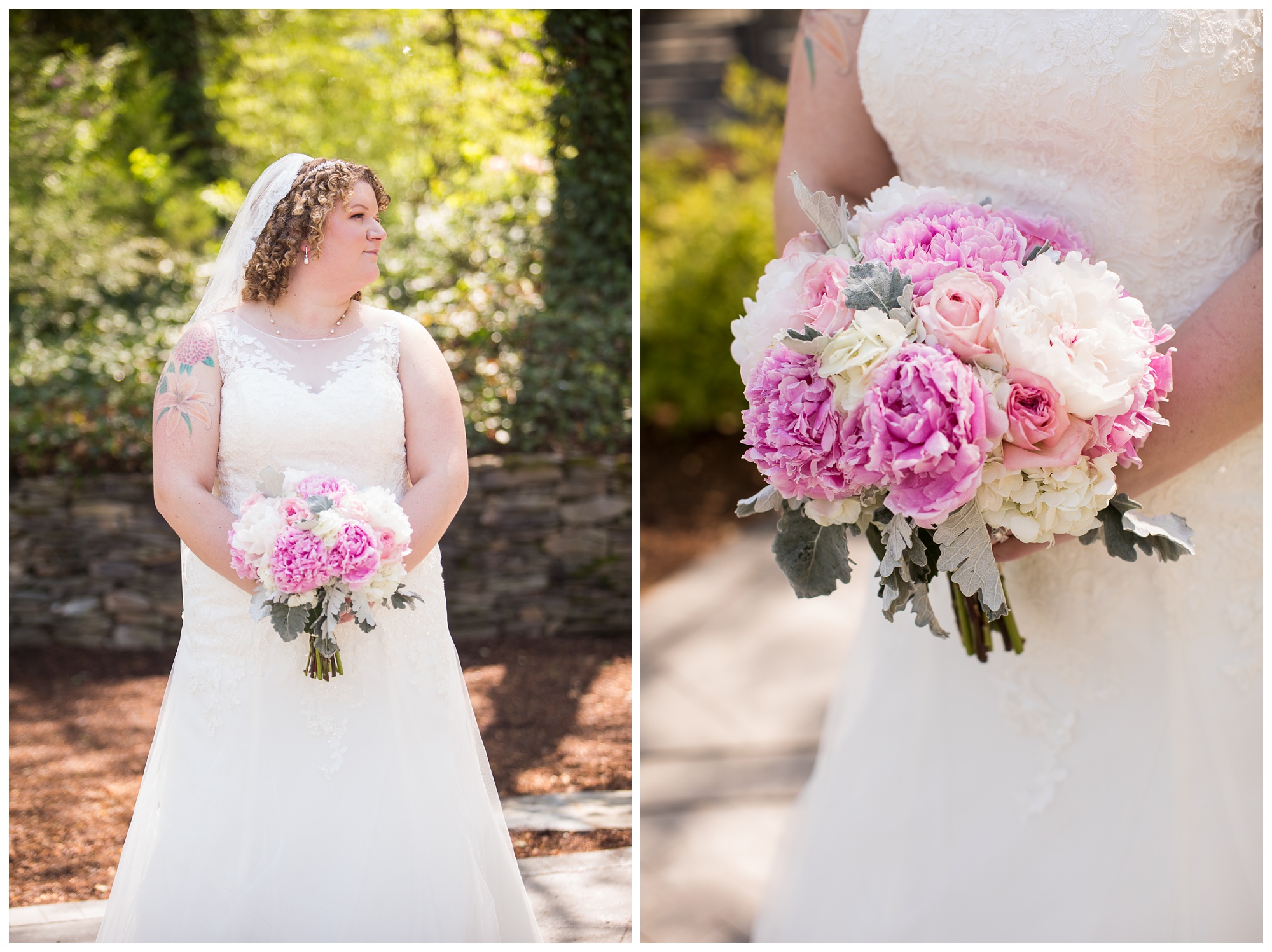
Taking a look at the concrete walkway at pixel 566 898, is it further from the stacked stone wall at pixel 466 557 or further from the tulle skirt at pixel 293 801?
the stacked stone wall at pixel 466 557

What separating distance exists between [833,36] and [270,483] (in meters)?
→ 1.35

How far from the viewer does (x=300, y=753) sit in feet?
6.12

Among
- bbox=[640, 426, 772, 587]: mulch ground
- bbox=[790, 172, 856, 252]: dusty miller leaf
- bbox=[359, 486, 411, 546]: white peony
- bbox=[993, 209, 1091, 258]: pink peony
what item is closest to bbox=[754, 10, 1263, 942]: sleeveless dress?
bbox=[993, 209, 1091, 258]: pink peony

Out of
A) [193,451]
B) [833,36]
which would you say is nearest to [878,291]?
[833,36]

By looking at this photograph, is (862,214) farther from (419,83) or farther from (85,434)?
(85,434)

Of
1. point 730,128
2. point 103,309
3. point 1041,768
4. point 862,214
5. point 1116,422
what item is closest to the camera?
point 1116,422

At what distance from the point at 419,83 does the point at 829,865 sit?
11.1 ft

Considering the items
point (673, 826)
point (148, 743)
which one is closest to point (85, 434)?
point (148, 743)

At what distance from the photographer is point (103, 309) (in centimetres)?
510

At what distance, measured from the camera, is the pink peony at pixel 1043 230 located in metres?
1.60

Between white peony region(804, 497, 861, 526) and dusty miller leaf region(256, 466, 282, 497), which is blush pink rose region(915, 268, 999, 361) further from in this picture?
dusty miller leaf region(256, 466, 282, 497)

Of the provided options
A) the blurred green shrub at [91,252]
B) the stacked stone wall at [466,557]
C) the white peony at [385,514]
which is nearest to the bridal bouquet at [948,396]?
the white peony at [385,514]

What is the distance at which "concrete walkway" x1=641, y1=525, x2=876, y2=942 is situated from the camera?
322 centimetres

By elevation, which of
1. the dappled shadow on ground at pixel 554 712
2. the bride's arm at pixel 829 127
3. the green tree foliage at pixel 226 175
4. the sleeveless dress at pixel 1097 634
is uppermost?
the green tree foliage at pixel 226 175
